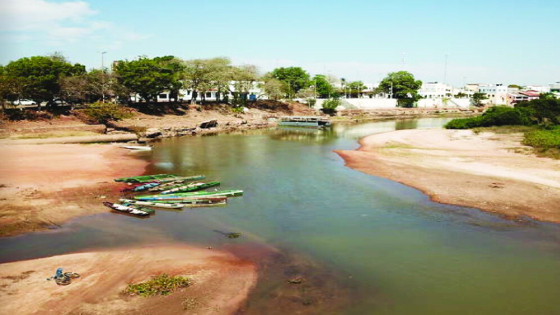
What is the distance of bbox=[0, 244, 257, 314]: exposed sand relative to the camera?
1606 centimetres

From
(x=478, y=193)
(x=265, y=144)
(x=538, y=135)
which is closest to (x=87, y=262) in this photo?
(x=478, y=193)

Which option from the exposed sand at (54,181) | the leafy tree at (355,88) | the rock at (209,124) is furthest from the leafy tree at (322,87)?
the exposed sand at (54,181)

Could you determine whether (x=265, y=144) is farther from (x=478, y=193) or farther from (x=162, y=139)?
(x=478, y=193)

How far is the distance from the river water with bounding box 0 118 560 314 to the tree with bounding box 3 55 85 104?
41623 mm

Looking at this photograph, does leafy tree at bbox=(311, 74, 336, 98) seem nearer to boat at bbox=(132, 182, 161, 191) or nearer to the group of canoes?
the group of canoes

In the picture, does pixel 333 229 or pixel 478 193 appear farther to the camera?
pixel 478 193

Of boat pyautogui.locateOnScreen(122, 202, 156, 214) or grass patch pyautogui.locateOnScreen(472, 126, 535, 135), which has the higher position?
grass patch pyautogui.locateOnScreen(472, 126, 535, 135)

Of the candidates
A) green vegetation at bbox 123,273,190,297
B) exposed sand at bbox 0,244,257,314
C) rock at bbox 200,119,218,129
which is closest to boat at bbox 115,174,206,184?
exposed sand at bbox 0,244,257,314

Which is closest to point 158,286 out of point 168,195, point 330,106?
point 168,195

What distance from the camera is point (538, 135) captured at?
57312 millimetres

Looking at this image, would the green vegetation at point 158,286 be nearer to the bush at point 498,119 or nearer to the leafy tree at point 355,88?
the bush at point 498,119

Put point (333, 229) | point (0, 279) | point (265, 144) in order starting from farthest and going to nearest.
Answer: point (265, 144) < point (333, 229) < point (0, 279)

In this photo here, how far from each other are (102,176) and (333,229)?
75.5 feet

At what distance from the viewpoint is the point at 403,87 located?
Answer: 160 meters
